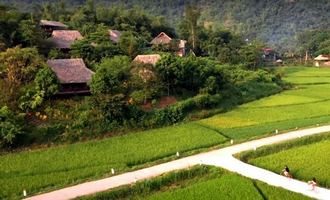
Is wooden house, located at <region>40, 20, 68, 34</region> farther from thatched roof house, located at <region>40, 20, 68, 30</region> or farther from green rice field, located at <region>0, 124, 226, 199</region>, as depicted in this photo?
green rice field, located at <region>0, 124, 226, 199</region>

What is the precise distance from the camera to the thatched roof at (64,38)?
37188 millimetres

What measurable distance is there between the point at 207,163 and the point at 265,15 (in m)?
125

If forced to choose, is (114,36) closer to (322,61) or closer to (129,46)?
(129,46)

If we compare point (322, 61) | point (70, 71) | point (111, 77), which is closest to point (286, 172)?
point (111, 77)

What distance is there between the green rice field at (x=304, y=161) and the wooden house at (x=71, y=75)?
11.7 metres

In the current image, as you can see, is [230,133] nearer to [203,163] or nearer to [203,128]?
[203,128]

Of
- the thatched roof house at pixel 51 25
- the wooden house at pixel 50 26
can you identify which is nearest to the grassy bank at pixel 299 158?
the wooden house at pixel 50 26

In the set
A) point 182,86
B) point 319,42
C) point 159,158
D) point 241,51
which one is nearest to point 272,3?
point 319,42

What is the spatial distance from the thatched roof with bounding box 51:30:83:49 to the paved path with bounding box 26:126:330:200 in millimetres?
18283

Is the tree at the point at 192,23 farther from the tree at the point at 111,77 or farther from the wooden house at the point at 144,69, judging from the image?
the tree at the point at 111,77

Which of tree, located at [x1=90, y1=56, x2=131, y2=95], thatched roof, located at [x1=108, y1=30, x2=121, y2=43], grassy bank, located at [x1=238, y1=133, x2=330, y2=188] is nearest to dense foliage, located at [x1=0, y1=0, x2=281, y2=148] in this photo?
tree, located at [x1=90, y1=56, x2=131, y2=95]

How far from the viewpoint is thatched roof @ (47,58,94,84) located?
2820 centimetres

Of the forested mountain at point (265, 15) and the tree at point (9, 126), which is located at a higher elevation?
the forested mountain at point (265, 15)

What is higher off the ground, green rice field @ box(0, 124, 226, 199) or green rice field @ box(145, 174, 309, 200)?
green rice field @ box(0, 124, 226, 199)
